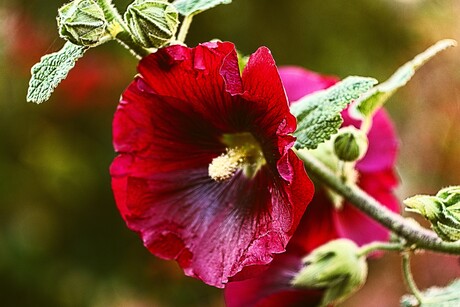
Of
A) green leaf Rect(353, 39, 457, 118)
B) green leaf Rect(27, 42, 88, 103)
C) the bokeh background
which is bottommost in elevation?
the bokeh background

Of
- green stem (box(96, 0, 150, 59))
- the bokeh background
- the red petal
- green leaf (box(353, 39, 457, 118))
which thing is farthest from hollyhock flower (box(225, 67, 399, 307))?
the bokeh background

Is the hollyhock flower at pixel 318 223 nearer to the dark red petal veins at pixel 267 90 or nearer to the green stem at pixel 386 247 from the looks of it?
the green stem at pixel 386 247

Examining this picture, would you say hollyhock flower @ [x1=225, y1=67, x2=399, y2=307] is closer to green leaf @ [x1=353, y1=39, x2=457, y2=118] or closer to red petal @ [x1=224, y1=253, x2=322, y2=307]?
red petal @ [x1=224, y1=253, x2=322, y2=307]

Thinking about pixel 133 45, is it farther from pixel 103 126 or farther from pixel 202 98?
pixel 103 126

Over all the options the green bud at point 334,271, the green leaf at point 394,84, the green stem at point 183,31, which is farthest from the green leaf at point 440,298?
the green stem at point 183,31

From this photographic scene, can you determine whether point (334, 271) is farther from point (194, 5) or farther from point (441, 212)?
point (194, 5)

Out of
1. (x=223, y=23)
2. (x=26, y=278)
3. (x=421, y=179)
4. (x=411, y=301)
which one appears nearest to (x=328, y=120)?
(x=411, y=301)
